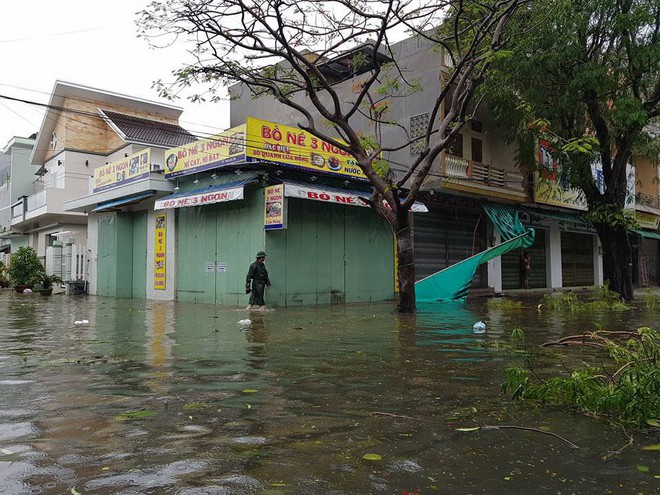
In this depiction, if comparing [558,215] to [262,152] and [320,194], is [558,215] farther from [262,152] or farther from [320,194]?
[262,152]

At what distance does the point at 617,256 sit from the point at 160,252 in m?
14.4

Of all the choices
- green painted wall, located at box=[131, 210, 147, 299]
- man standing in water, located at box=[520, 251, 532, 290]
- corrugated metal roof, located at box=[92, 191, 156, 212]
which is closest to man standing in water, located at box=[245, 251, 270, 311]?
corrugated metal roof, located at box=[92, 191, 156, 212]

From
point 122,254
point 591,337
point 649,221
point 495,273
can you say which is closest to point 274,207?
point 591,337

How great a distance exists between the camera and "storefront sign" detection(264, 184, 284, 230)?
13.3m

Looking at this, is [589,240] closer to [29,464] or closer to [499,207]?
[499,207]

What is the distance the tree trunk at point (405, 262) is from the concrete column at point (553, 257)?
14.5 meters

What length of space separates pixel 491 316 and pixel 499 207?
31.4ft

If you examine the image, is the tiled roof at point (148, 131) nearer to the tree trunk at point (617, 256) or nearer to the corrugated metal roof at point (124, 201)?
the corrugated metal roof at point (124, 201)

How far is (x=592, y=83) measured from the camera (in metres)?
12.7

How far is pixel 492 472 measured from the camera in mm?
2758

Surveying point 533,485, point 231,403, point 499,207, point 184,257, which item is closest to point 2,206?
point 184,257

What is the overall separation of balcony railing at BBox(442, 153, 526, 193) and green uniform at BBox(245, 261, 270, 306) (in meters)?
6.70

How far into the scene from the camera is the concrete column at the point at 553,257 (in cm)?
2395

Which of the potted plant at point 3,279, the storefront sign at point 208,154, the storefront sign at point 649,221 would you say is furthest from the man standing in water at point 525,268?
the potted plant at point 3,279
